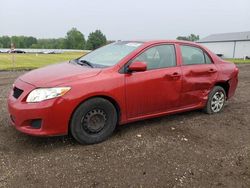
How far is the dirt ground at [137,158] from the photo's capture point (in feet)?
11.1

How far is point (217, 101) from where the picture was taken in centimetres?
615

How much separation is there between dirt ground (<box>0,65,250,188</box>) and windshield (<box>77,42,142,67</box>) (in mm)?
1188

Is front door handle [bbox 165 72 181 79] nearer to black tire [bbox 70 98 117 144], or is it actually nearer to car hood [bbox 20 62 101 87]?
black tire [bbox 70 98 117 144]

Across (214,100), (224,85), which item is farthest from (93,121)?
(224,85)

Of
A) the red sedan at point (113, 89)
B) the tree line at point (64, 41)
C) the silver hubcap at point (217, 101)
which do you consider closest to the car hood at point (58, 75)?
the red sedan at point (113, 89)

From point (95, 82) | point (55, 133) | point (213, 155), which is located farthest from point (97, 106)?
point (213, 155)

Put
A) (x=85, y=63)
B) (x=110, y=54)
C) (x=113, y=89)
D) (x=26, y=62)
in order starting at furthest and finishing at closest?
(x=26, y=62) → (x=110, y=54) → (x=85, y=63) → (x=113, y=89)

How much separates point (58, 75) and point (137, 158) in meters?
1.64

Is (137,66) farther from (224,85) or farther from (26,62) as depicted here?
(26,62)

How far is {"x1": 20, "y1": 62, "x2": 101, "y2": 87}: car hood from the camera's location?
4031 mm

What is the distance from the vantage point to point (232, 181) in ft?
11.3

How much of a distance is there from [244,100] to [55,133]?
548cm

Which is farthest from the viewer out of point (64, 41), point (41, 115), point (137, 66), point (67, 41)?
point (64, 41)

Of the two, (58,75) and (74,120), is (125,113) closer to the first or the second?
(74,120)
